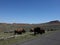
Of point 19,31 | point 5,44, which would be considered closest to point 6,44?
point 5,44

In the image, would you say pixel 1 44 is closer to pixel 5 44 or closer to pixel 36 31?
pixel 5 44

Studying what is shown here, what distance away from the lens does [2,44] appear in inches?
682

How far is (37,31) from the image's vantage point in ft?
128

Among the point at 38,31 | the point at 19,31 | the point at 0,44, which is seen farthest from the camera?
the point at 38,31

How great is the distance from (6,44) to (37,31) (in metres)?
22.1

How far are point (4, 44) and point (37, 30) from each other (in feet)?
72.9

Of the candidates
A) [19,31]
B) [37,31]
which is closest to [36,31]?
[37,31]

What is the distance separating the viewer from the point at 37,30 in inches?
1538

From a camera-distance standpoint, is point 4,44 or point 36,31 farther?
point 36,31

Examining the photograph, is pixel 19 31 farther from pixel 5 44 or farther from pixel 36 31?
pixel 5 44

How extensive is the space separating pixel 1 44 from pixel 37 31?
2243 centimetres

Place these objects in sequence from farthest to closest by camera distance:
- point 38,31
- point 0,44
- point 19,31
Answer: point 38,31
point 19,31
point 0,44

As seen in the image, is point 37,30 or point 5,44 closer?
point 5,44

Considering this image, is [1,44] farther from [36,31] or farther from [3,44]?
[36,31]
